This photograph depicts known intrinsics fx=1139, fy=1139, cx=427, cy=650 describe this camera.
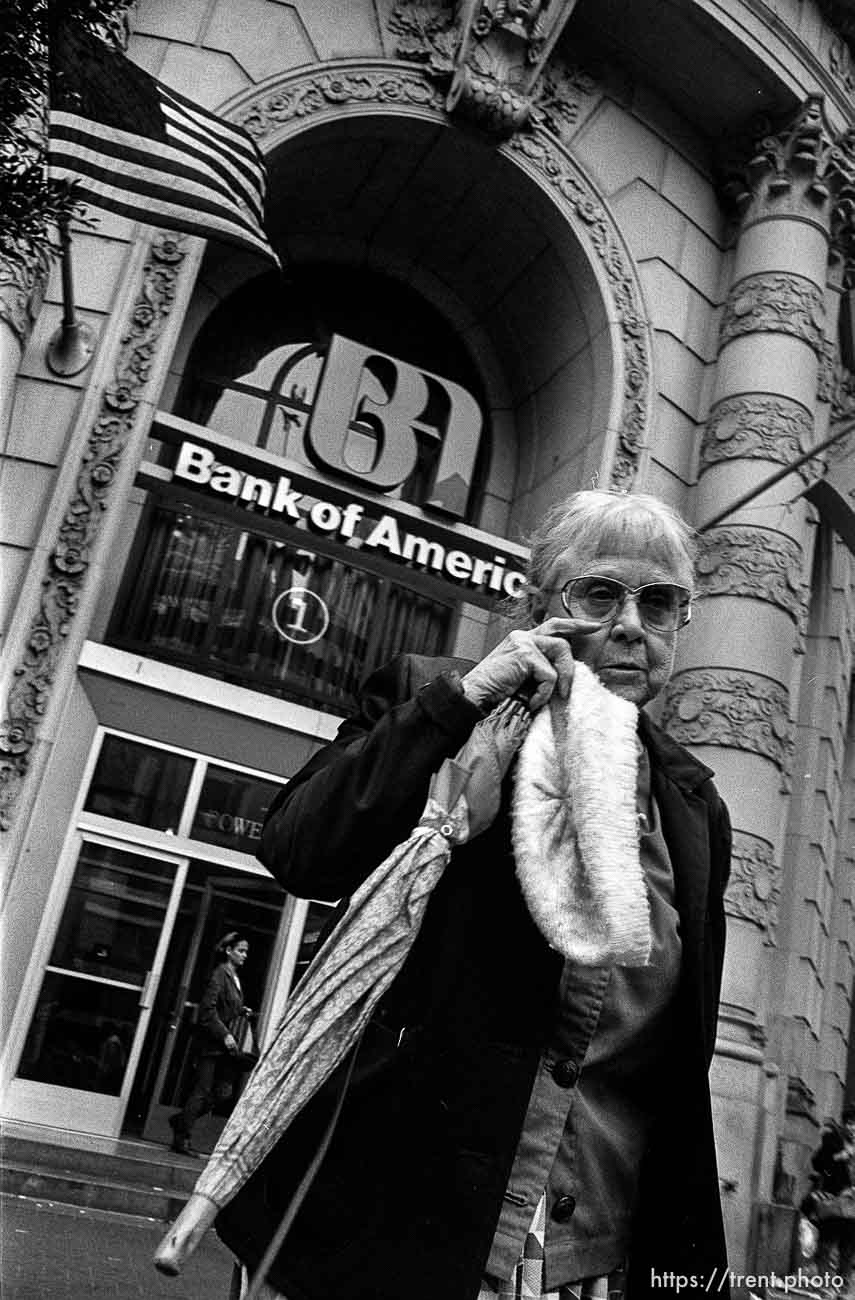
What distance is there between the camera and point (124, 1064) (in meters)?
9.62

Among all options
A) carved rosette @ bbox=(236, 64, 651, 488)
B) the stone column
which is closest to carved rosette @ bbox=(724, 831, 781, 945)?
the stone column

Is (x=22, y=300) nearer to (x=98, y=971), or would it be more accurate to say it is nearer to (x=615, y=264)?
(x=98, y=971)

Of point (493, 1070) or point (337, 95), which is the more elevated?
point (337, 95)

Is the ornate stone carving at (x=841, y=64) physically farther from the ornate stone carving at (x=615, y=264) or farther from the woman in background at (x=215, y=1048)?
the woman in background at (x=215, y=1048)

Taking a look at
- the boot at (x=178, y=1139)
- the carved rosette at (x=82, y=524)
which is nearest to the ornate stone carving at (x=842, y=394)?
the carved rosette at (x=82, y=524)

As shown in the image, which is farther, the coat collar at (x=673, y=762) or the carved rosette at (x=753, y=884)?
the carved rosette at (x=753, y=884)

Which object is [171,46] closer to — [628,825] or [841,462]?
[841,462]

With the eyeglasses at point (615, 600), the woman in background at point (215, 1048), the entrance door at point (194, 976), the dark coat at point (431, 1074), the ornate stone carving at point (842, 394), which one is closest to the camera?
the dark coat at point (431, 1074)

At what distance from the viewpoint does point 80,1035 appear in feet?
31.0

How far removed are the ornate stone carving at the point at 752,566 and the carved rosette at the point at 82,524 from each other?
5.31 metres

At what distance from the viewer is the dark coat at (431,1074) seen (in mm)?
1485

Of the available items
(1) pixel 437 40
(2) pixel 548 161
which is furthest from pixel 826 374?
(1) pixel 437 40

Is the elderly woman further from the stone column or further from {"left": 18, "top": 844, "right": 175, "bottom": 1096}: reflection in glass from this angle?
{"left": 18, "top": 844, "right": 175, "bottom": 1096}: reflection in glass

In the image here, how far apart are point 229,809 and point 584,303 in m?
6.25
